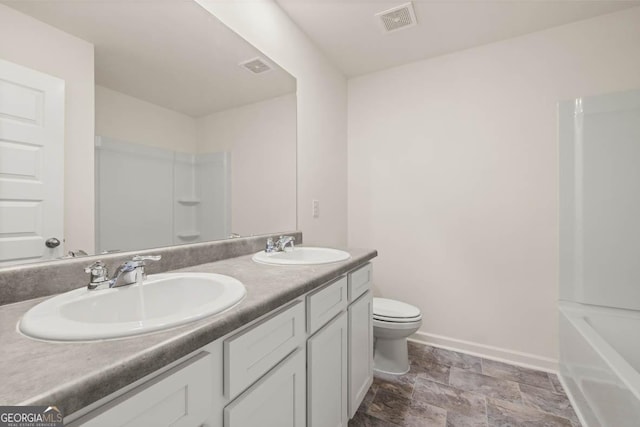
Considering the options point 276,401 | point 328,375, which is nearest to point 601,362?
point 328,375

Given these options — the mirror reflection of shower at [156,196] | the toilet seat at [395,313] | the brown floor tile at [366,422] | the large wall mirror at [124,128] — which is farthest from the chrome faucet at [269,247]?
the brown floor tile at [366,422]

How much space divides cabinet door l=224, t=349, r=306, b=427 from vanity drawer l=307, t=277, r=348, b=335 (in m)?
0.12

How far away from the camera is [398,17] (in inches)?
72.1

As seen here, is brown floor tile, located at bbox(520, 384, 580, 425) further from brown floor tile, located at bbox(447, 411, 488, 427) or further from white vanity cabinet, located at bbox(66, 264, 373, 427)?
white vanity cabinet, located at bbox(66, 264, 373, 427)

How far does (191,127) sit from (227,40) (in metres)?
0.53

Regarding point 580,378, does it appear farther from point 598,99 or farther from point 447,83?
point 447,83

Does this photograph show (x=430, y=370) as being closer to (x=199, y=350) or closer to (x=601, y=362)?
(x=601, y=362)

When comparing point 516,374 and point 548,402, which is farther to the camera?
point 516,374

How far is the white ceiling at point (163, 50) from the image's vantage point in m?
0.89

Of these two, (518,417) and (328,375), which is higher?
(328,375)

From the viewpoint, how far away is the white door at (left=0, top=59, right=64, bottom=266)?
737 millimetres

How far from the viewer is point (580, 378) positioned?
1.52 m

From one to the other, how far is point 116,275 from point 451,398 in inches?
71.6
